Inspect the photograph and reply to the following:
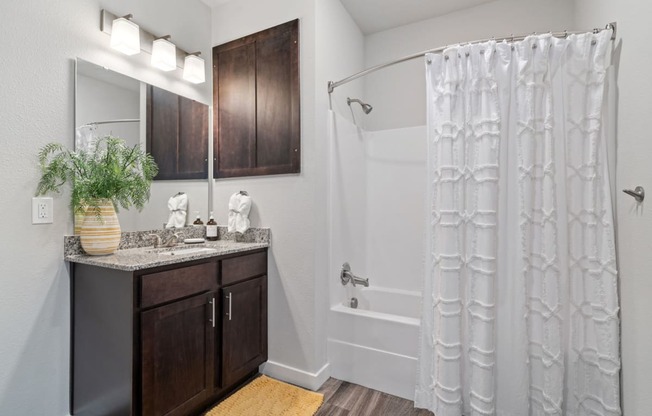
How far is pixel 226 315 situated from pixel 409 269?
1.57 meters

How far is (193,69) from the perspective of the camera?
228cm

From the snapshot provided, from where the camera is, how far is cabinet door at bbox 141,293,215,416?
142cm

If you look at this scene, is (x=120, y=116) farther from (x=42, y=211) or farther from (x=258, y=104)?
(x=258, y=104)

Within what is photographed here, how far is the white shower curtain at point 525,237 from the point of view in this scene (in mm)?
1387

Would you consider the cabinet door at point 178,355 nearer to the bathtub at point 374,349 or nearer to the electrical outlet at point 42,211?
the electrical outlet at point 42,211

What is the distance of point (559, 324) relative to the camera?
4.64 feet

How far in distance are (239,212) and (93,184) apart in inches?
33.8

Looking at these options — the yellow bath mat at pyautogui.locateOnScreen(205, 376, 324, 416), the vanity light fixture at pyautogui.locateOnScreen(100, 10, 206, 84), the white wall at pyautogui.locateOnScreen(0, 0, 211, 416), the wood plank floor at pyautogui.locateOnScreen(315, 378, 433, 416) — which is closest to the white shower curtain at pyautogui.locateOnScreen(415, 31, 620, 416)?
the wood plank floor at pyautogui.locateOnScreen(315, 378, 433, 416)

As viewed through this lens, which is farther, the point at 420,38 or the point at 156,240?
the point at 420,38

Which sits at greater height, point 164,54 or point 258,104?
point 164,54

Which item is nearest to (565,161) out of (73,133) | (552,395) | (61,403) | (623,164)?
(623,164)

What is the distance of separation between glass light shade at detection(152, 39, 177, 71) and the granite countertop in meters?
1.12

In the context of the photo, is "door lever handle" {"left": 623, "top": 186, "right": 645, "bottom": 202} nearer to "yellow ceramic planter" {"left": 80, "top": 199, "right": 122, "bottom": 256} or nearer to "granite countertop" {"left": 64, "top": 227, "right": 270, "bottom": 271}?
"granite countertop" {"left": 64, "top": 227, "right": 270, "bottom": 271}

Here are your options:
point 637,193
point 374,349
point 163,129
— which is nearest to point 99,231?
point 163,129
